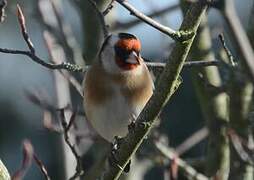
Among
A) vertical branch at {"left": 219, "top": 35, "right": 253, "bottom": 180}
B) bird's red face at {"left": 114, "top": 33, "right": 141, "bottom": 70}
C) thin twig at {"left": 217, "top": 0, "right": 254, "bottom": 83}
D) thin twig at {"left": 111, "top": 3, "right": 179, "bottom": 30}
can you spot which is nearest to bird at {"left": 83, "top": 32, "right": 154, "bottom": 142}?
bird's red face at {"left": 114, "top": 33, "right": 141, "bottom": 70}

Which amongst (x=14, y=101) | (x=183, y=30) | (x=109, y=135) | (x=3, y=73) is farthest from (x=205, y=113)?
(x=3, y=73)

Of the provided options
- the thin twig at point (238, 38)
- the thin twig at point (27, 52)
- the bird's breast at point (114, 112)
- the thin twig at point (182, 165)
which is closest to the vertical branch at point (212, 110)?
the thin twig at point (182, 165)

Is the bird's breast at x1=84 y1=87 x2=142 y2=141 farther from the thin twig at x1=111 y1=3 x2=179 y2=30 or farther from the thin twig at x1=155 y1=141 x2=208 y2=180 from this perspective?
the thin twig at x1=111 y1=3 x2=179 y2=30

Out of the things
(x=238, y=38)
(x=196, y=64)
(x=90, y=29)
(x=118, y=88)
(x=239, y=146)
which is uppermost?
(x=238, y=38)

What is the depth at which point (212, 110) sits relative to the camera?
3.35 m

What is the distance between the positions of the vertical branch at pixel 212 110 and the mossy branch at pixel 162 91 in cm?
94

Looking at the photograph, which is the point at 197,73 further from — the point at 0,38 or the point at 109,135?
the point at 0,38

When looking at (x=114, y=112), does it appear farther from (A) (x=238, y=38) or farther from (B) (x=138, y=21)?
(A) (x=238, y=38)

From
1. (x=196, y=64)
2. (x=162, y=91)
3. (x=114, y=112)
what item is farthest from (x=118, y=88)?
Result: (x=162, y=91)

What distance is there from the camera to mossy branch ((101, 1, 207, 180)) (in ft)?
6.70

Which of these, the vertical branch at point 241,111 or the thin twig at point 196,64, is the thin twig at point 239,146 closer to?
the vertical branch at point 241,111

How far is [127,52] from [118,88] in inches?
5.8

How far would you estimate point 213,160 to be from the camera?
3262mm

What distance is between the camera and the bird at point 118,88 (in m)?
2.85
